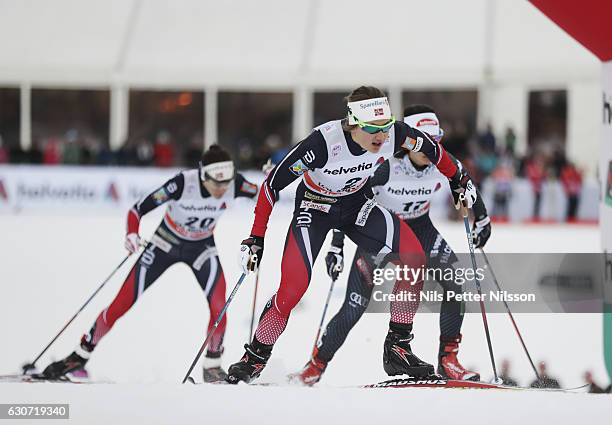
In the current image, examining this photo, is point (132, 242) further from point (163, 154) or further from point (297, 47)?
point (297, 47)

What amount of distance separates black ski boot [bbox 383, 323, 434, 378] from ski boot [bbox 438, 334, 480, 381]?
337 mm

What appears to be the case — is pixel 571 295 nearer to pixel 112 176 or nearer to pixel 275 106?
pixel 112 176

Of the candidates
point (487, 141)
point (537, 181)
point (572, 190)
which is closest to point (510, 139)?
point (487, 141)

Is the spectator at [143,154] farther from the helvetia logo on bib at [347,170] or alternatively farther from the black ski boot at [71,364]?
the helvetia logo on bib at [347,170]

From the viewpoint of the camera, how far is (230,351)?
6.93 metres

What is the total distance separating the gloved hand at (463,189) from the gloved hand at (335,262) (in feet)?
2.69

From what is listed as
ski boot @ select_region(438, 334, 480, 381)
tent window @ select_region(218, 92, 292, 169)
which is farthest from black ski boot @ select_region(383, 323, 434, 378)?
tent window @ select_region(218, 92, 292, 169)

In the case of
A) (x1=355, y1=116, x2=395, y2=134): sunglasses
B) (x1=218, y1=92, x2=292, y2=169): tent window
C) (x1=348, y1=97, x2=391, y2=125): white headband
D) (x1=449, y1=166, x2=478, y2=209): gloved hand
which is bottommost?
(x1=449, y1=166, x2=478, y2=209): gloved hand

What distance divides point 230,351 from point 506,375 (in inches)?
79.6

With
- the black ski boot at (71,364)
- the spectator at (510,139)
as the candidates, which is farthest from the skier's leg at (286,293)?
the spectator at (510,139)

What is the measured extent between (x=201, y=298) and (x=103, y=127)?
15.6 m

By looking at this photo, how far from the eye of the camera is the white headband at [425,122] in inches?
227

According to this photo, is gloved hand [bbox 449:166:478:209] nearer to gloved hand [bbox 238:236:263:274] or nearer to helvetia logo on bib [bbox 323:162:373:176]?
helvetia logo on bib [bbox 323:162:373:176]

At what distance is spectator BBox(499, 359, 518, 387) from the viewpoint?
5754mm
